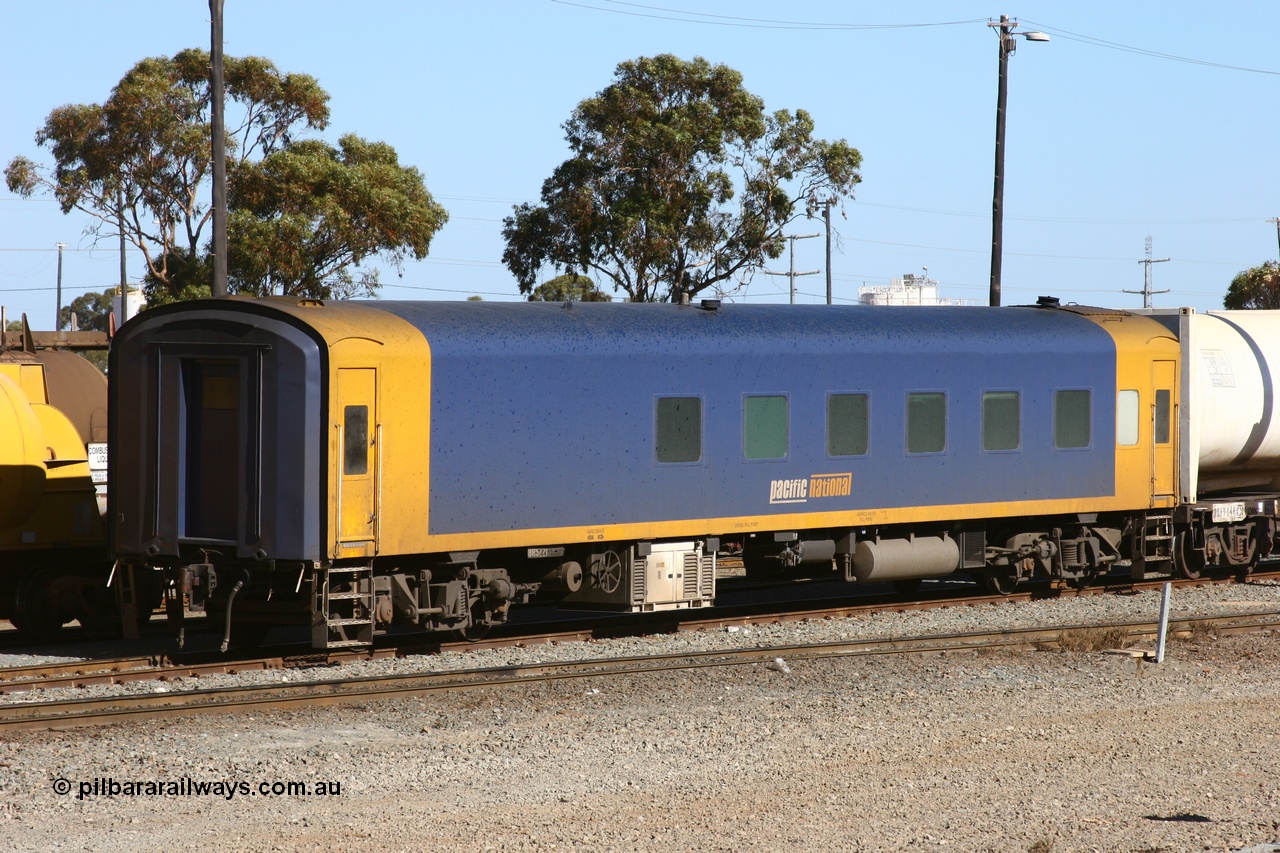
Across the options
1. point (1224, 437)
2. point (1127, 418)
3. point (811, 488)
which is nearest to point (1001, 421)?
point (1127, 418)

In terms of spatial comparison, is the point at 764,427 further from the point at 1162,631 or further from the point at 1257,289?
the point at 1257,289

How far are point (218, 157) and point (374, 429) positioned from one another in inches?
311

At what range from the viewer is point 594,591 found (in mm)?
16266

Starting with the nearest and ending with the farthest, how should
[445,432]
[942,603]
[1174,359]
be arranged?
[445,432], [942,603], [1174,359]

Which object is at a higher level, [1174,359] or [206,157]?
[206,157]

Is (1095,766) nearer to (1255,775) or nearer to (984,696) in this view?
(1255,775)

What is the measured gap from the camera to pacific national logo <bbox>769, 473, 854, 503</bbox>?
17.1 metres

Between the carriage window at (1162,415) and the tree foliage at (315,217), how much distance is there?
22722 mm

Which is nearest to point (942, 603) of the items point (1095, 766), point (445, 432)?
point (445, 432)

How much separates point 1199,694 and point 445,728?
6.50 meters

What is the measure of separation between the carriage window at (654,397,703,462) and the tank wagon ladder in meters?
3.38

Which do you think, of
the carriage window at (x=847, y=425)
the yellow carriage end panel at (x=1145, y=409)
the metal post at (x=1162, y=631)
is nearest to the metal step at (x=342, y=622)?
the carriage window at (x=847, y=425)

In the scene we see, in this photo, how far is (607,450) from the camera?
51.9 feet

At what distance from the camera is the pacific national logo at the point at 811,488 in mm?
17062
